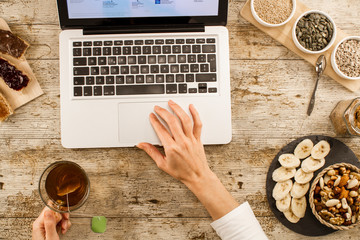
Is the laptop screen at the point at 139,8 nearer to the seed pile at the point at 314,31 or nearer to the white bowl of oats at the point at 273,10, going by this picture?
the white bowl of oats at the point at 273,10

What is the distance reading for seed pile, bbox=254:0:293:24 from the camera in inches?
41.1

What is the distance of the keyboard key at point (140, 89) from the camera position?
988 mm

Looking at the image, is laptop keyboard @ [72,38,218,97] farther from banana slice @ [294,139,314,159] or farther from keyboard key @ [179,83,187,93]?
banana slice @ [294,139,314,159]

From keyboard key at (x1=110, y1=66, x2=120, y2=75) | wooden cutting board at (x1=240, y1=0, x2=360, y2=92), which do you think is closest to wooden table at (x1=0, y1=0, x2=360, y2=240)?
wooden cutting board at (x1=240, y1=0, x2=360, y2=92)

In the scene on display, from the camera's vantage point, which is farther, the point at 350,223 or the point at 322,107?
the point at 322,107

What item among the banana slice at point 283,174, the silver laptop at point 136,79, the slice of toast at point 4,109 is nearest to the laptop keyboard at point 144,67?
the silver laptop at point 136,79

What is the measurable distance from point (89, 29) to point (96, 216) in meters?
0.62

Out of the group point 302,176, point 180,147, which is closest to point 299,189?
point 302,176

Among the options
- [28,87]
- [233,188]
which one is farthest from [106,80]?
[233,188]

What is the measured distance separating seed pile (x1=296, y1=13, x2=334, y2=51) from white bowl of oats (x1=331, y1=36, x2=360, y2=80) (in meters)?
0.05

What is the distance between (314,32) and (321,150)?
398 millimetres

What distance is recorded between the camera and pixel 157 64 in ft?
3.27

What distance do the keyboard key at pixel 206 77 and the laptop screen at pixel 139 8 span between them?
0.19 meters

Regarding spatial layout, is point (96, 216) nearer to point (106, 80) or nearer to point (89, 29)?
point (106, 80)
